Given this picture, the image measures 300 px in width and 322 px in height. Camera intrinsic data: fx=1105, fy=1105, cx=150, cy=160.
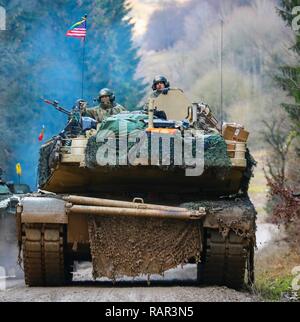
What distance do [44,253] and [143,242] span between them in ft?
3.94

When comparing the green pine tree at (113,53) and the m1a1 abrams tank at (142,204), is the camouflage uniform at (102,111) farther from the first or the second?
the green pine tree at (113,53)

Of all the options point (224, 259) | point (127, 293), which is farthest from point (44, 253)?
point (224, 259)

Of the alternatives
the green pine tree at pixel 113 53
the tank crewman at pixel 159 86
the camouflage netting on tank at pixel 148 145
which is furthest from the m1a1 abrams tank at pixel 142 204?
the green pine tree at pixel 113 53

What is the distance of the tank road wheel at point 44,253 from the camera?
521 inches

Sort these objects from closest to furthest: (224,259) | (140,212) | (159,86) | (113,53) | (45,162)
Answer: (140,212) < (224,259) < (45,162) < (159,86) < (113,53)

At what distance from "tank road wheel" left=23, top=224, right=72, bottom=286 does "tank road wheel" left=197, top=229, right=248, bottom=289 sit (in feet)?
5.75

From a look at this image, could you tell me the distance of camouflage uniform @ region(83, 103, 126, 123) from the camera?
14.9m

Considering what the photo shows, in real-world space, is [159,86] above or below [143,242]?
above

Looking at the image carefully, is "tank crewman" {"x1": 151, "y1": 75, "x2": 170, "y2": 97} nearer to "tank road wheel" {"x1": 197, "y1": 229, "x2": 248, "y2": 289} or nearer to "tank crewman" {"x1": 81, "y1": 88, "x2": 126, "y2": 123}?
"tank crewman" {"x1": 81, "y1": 88, "x2": 126, "y2": 123}

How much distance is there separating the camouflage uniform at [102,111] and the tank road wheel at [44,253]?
2.08 meters

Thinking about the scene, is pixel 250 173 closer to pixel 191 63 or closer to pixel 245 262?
pixel 245 262

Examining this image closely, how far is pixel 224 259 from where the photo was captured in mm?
13234

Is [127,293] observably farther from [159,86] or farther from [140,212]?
[159,86]
